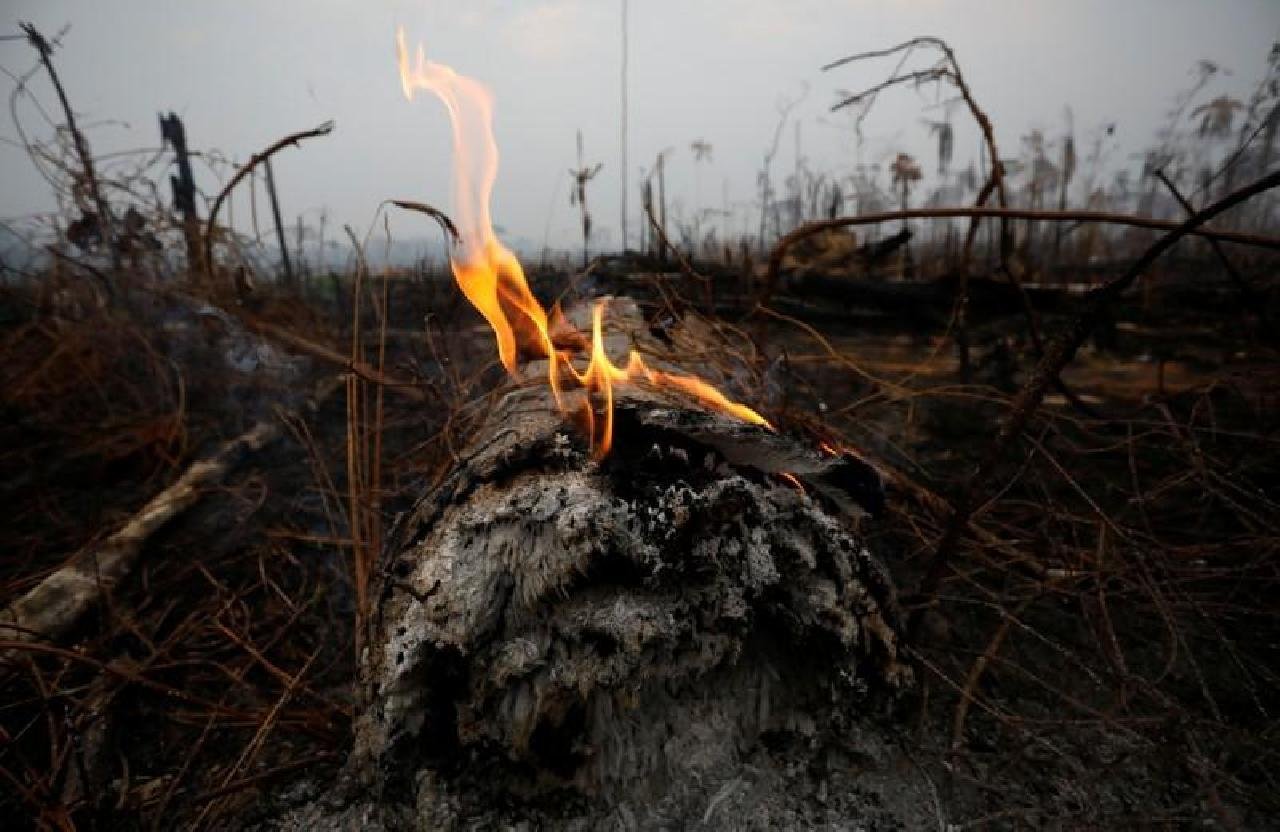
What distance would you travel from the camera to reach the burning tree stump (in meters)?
1.03

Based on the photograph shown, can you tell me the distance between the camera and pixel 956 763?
4.10ft

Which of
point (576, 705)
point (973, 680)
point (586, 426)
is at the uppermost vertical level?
point (586, 426)

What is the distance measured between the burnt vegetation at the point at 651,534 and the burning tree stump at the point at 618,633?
0.7 inches

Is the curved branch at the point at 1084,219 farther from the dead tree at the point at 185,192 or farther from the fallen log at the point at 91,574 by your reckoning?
the dead tree at the point at 185,192

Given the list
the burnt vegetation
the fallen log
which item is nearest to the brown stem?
the burnt vegetation

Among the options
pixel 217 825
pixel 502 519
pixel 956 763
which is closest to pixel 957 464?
pixel 956 763

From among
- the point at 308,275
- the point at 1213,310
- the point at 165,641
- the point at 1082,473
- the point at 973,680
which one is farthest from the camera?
the point at 308,275

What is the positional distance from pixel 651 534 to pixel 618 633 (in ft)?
0.61

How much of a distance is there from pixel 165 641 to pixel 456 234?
1577 mm

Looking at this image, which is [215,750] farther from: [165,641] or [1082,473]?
[1082,473]

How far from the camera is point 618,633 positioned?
102 centimetres

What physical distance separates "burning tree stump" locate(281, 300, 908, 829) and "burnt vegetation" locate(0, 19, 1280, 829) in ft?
0.06

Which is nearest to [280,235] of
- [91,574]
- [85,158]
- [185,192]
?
[185,192]

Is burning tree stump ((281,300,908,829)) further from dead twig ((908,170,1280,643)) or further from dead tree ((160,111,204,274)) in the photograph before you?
dead tree ((160,111,204,274))
